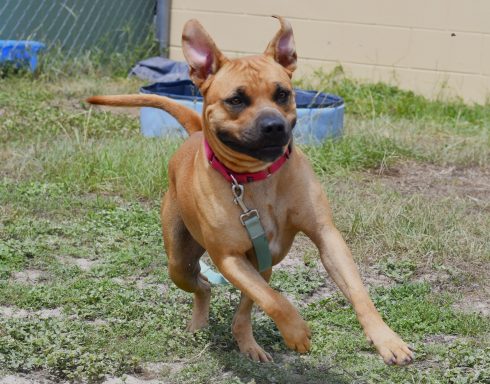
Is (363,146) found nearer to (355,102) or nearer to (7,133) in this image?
(355,102)

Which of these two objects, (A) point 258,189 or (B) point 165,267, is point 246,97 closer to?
(A) point 258,189

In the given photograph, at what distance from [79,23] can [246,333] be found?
721 cm

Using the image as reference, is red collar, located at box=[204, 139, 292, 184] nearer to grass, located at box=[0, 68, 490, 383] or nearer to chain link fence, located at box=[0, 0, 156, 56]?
grass, located at box=[0, 68, 490, 383]

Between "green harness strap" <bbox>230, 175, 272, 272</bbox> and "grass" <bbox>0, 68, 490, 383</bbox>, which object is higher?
"green harness strap" <bbox>230, 175, 272, 272</bbox>

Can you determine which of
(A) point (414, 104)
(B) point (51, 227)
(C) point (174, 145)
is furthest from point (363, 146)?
(B) point (51, 227)

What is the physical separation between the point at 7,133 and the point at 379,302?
424 centimetres

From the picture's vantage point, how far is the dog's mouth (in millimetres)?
4016

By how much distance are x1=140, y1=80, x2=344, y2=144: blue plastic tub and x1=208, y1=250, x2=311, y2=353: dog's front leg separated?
12.5 feet

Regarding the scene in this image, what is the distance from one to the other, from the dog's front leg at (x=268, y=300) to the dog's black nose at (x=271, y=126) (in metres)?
0.55

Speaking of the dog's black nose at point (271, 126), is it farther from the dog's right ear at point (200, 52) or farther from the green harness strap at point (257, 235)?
the dog's right ear at point (200, 52)

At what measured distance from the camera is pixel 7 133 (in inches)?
328

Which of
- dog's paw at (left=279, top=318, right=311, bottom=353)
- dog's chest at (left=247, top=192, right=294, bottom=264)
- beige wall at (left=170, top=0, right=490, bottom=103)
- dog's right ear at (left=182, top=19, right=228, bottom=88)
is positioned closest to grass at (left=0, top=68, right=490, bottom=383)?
dog's paw at (left=279, top=318, right=311, bottom=353)

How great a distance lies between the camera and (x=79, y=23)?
11.1 m

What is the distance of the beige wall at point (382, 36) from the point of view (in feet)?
33.5
